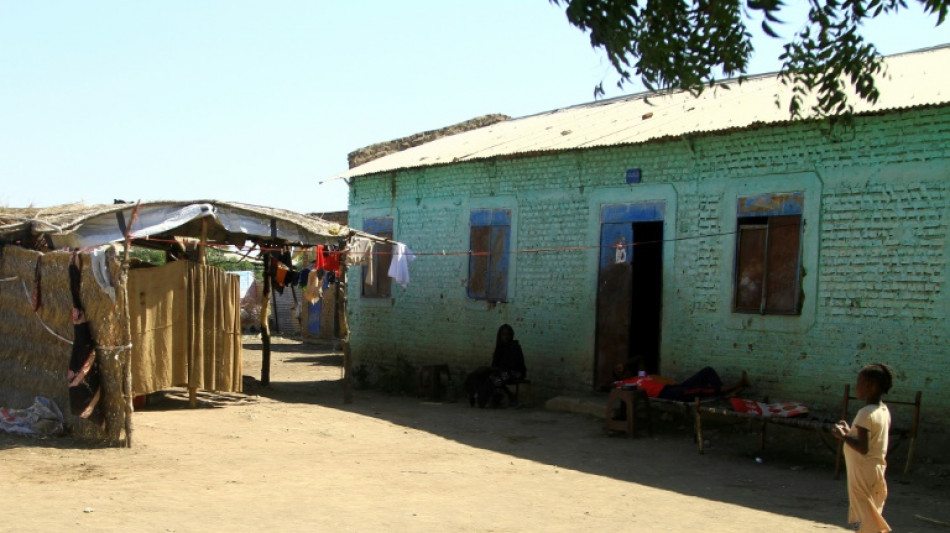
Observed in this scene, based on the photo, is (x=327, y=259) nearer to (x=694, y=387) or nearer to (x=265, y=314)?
(x=265, y=314)

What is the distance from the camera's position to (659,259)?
45.1 feet

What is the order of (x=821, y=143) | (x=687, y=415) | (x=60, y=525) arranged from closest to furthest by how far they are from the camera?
1. (x=60, y=525)
2. (x=821, y=143)
3. (x=687, y=415)

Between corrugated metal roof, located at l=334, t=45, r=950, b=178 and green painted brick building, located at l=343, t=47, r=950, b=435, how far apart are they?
0.05 m

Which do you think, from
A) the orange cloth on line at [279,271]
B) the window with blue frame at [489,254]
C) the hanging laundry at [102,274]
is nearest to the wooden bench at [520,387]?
the window with blue frame at [489,254]

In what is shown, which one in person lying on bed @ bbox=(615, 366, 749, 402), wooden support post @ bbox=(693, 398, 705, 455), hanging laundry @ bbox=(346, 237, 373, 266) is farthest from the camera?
hanging laundry @ bbox=(346, 237, 373, 266)

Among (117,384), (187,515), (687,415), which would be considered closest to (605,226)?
(687,415)

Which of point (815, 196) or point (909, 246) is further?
point (815, 196)

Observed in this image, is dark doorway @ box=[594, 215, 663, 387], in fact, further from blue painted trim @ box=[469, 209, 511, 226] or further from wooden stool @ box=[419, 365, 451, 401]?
wooden stool @ box=[419, 365, 451, 401]

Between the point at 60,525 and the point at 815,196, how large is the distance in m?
7.98

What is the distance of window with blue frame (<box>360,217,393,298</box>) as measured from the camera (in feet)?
Result: 54.7

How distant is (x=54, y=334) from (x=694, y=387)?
22.1ft

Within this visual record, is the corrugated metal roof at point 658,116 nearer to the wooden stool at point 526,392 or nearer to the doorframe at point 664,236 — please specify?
the doorframe at point 664,236

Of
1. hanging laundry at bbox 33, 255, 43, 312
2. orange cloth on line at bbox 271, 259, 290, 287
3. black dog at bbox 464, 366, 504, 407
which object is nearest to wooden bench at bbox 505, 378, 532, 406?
black dog at bbox 464, 366, 504, 407

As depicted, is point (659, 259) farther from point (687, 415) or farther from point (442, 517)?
point (442, 517)
